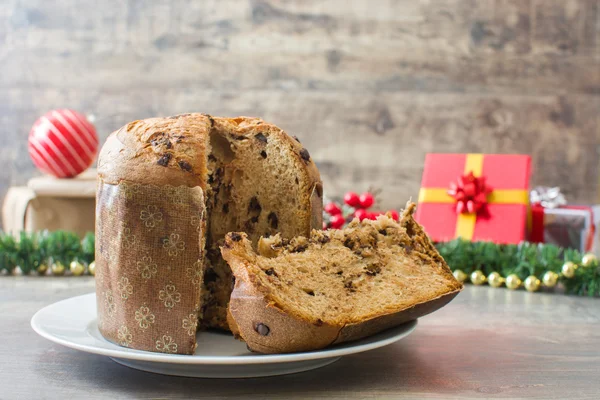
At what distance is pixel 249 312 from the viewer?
4.30 ft

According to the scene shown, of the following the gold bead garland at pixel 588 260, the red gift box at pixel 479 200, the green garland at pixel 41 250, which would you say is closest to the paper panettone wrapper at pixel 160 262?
the green garland at pixel 41 250

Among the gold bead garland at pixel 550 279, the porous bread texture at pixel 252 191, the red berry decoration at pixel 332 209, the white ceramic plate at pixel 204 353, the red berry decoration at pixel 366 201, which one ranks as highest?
the porous bread texture at pixel 252 191

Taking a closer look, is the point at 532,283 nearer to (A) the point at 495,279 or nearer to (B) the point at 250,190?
(A) the point at 495,279

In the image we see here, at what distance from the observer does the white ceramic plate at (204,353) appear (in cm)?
124

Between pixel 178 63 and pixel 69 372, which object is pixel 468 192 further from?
pixel 178 63

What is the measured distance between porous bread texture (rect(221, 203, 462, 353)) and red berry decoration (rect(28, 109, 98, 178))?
79.6 inches

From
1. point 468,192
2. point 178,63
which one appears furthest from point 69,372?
point 178,63

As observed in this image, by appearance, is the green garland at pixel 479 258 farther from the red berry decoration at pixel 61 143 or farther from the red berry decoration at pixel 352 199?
the red berry decoration at pixel 61 143

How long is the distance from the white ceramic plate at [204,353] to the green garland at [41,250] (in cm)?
100

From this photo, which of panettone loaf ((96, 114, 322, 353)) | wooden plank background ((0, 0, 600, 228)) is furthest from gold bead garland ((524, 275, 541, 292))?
wooden plank background ((0, 0, 600, 228))

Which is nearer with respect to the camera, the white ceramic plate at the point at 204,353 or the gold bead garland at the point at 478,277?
the white ceramic plate at the point at 204,353

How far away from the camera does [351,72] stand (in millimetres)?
4504

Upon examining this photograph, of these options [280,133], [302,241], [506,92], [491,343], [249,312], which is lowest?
[491,343]

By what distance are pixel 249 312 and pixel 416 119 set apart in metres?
3.40
